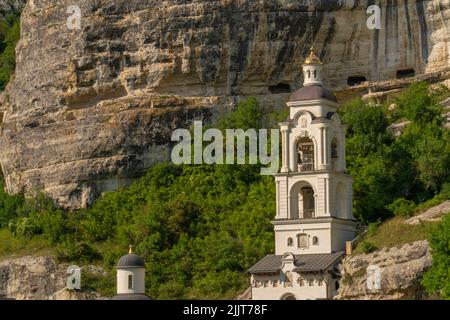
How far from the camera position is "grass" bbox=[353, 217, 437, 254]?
70.3 m

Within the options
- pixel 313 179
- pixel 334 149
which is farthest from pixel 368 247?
pixel 334 149

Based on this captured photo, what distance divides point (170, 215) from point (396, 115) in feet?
38.5

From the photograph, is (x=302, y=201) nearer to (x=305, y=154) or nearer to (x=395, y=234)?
(x=305, y=154)

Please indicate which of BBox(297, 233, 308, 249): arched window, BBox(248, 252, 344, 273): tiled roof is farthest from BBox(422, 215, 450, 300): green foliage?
BBox(297, 233, 308, 249): arched window

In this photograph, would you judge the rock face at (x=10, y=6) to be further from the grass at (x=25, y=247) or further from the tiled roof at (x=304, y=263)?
the tiled roof at (x=304, y=263)

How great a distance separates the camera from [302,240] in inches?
2894

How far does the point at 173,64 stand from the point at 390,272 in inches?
846

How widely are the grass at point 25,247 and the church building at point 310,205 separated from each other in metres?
12.7

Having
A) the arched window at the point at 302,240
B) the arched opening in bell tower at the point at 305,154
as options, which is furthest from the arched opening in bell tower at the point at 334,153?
the arched window at the point at 302,240

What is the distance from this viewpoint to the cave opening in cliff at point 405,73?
87.7 m

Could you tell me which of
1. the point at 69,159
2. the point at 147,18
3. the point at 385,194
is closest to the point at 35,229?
the point at 69,159

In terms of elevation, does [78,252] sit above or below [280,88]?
→ below

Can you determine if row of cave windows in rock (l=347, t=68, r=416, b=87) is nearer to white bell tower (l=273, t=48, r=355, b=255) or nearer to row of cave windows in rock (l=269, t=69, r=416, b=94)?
row of cave windows in rock (l=269, t=69, r=416, b=94)

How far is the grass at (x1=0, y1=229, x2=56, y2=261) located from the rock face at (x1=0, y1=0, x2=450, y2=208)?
338cm
